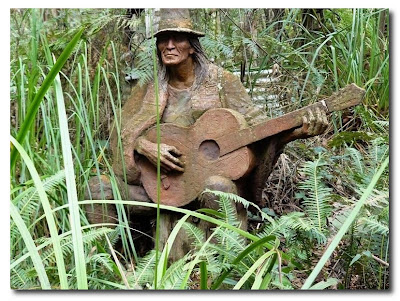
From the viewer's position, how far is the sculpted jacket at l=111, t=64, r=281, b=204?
6.97 feet

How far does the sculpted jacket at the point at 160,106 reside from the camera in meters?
2.12

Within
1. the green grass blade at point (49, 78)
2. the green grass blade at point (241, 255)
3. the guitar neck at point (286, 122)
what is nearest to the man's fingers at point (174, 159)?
the guitar neck at point (286, 122)

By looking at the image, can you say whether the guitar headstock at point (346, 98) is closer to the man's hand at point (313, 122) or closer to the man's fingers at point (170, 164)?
the man's hand at point (313, 122)

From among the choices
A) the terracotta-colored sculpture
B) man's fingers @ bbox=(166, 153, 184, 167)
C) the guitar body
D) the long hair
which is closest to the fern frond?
the terracotta-colored sculpture

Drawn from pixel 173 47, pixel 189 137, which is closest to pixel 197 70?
pixel 173 47

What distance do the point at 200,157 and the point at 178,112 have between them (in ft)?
0.62

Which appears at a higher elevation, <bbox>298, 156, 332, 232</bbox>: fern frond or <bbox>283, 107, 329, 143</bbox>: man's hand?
<bbox>283, 107, 329, 143</bbox>: man's hand

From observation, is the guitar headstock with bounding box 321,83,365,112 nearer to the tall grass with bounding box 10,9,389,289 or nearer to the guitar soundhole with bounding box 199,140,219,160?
the tall grass with bounding box 10,9,389,289

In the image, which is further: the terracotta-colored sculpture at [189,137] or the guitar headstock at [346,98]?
the terracotta-colored sculpture at [189,137]

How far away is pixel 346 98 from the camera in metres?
1.80

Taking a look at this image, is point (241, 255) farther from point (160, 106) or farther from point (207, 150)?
point (160, 106)

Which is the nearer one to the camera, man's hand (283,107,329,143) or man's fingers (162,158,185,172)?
man's hand (283,107,329,143)
